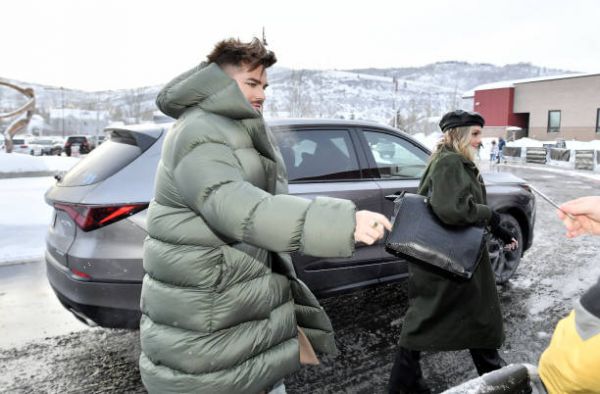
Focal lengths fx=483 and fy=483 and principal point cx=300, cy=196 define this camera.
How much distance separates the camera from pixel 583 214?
1711mm

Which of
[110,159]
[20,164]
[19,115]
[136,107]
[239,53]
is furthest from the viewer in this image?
[136,107]

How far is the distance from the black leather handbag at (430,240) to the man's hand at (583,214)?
0.59m

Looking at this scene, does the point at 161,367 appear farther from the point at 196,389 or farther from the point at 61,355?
the point at 61,355

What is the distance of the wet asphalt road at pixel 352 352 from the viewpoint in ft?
10.3

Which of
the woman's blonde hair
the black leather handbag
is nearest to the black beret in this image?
the woman's blonde hair

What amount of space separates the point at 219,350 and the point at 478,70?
216895 mm

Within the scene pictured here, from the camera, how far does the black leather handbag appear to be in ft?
7.18

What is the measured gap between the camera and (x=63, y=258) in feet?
10.3

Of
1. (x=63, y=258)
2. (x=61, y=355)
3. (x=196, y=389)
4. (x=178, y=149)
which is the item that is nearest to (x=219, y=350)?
(x=196, y=389)

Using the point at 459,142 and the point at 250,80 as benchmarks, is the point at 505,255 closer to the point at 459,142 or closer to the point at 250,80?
the point at 459,142

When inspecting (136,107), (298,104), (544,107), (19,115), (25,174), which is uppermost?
(136,107)

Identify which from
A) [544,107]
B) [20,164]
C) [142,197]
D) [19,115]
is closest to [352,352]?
[142,197]

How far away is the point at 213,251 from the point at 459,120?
1843mm

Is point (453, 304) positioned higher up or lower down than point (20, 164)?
higher up
